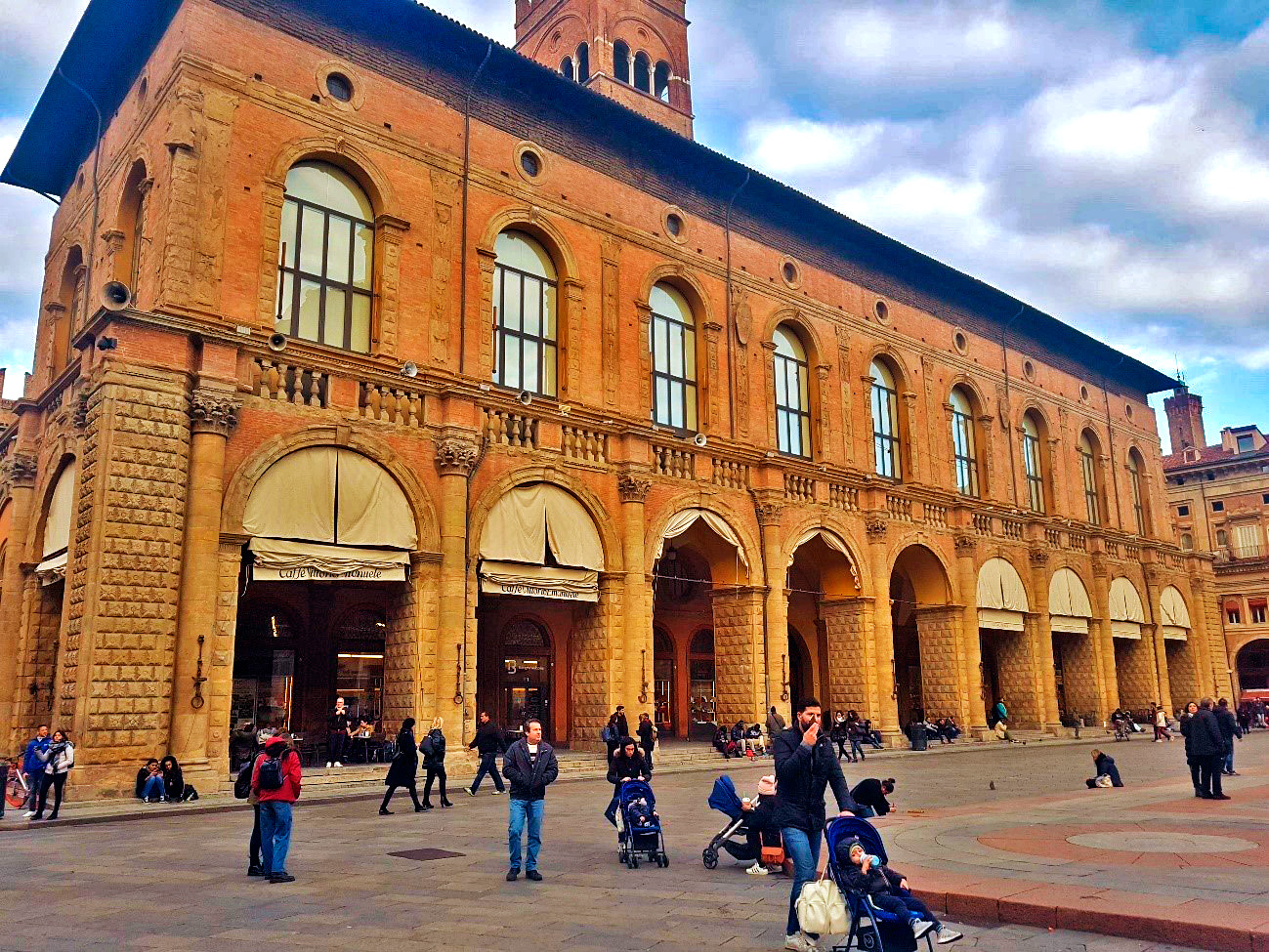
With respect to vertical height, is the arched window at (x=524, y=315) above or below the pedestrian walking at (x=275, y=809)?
above

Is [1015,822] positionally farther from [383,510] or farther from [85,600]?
[85,600]

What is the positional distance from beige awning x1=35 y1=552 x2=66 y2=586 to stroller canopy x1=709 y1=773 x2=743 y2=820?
49.4ft

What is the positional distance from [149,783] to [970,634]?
27204 mm

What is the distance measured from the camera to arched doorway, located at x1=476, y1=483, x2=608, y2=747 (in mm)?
24109

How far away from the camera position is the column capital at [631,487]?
2644 centimetres

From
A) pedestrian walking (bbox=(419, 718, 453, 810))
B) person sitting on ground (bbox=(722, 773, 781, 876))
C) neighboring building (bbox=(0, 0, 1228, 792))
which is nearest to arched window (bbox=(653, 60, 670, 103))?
neighboring building (bbox=(0, 0, 1228, 792))

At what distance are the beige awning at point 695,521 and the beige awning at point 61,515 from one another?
44.2 feet

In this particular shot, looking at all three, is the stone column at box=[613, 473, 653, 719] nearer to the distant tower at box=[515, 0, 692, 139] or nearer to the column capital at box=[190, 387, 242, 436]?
the column capital at box=[190, 387, 242, 436]

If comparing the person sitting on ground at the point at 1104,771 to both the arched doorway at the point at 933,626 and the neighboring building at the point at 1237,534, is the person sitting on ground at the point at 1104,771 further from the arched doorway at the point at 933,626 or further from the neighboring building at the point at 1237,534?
the neighboring building at the point at 1237,534

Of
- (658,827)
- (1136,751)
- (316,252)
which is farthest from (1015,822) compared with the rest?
(1136,751)

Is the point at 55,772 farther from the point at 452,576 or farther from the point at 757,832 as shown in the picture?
the point at 757,832

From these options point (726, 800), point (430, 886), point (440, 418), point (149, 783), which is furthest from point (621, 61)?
point (430, 886)

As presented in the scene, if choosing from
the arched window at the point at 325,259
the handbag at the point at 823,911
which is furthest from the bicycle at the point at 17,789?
the handbag at the point at 823,911

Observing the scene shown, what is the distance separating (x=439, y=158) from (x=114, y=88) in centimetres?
793
